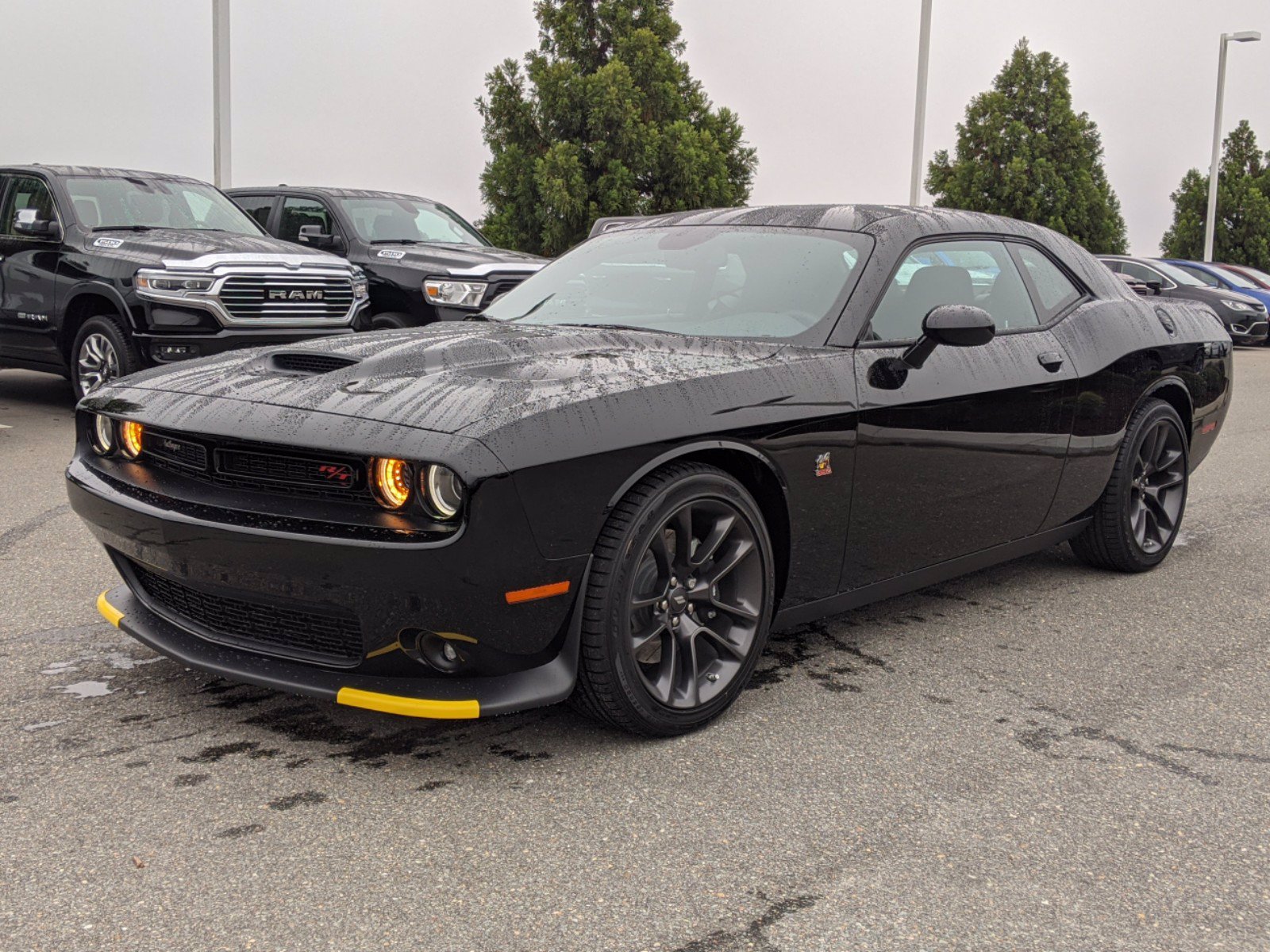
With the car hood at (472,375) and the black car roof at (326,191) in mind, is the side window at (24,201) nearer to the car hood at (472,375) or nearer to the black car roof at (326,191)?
the black car roof at (326,191)

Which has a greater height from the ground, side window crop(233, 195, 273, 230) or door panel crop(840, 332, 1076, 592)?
side window crop(233, 195, 273, 230)

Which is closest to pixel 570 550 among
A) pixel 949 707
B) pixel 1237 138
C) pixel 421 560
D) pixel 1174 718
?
pixel 421 560

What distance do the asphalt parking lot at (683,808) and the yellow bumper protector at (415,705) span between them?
0.20 metres

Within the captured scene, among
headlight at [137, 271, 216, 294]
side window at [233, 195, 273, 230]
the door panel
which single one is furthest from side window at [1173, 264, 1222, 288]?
the door panel

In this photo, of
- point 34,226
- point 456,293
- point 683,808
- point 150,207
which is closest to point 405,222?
point 456,293

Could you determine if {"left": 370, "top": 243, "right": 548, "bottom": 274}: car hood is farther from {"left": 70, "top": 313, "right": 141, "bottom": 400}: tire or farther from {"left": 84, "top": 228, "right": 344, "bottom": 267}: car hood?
{"left": 70, "top": 313, "right": 141, "bottom": 400}: tire

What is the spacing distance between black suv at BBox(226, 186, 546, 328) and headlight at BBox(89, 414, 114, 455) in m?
6.96

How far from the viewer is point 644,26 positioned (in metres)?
25.9

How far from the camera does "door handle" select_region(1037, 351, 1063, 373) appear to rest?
186 inches

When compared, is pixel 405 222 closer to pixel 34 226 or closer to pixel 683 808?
pixel 34 226

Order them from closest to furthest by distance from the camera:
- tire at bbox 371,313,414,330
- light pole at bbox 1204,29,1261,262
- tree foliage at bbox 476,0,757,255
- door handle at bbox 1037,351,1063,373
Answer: door handle at bbox 1037,351,1063,373
tire at bbox 371,313,414,330
tree foliage at bbox 476,0,757,255
light pole at bbox 1204,29,1261,262

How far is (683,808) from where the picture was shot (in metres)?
3.05

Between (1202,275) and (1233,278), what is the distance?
2.09 feet

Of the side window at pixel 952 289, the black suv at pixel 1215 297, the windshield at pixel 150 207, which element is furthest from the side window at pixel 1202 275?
the side window at pixel 952 289
